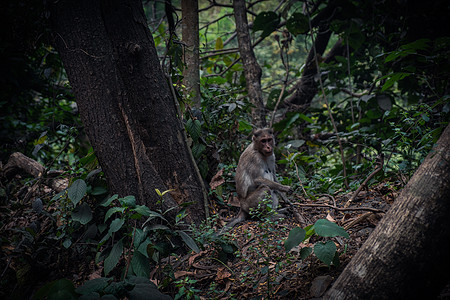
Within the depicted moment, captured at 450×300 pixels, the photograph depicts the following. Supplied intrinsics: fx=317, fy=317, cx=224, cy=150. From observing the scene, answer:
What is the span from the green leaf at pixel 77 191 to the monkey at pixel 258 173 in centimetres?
237

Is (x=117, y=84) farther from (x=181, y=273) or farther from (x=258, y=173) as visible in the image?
(x=258, y=173)

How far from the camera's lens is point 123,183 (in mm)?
3717

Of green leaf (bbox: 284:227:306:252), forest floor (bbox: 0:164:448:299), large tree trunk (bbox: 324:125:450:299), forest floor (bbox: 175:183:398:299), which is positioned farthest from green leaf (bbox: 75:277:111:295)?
large tree trunk (bbox: 324:125:450:299)

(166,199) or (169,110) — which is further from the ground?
(169,110)

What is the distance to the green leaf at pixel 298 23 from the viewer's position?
6.38 meters

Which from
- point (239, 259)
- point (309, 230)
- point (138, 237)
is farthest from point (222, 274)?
point (309, 230)

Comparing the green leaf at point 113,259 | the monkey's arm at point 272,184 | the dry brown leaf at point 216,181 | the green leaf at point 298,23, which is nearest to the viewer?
the green leaf at point 113,259

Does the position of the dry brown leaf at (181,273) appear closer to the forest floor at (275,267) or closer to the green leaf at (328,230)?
the forest floor at (275,267)

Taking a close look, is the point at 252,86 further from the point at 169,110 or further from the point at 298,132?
the point at 169,110

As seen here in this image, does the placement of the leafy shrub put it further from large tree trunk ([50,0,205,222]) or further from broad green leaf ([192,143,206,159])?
broad green leaf ([192,143,206,159])

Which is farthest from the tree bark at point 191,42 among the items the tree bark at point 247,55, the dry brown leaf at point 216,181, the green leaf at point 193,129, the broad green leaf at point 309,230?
the broad green leaf at point 309,230

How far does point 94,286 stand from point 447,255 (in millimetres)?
2438

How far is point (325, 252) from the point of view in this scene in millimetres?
2484

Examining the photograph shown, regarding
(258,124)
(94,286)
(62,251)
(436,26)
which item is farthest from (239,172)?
(436,26)
